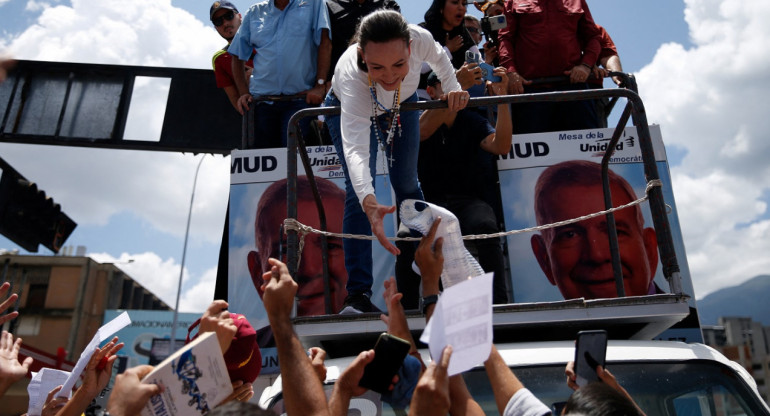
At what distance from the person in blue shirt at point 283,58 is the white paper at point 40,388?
114 inches

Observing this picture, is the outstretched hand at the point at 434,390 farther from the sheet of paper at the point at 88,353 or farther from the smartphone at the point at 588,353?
the sheet of paper at the point at 88,353

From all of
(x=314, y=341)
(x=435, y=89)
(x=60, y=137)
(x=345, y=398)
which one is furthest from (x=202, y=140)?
(x=345, y=398)

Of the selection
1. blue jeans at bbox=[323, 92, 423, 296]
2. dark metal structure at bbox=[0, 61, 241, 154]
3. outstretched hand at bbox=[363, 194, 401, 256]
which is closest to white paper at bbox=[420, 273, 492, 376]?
outstretched hand at bbox=[363, 194, 401, 256]

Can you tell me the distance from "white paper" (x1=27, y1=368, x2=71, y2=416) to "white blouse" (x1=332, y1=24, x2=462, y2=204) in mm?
1358

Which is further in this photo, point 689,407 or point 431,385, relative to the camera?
point 689,407

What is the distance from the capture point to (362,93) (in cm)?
308

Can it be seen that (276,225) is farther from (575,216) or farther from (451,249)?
(451,249)

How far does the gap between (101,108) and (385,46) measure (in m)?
5.79

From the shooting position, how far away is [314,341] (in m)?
2.87

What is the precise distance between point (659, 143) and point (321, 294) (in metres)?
2.53

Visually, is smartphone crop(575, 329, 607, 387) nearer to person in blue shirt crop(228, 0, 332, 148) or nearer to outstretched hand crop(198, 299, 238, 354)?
outstretched hand crop(198, 299, 238, 354)

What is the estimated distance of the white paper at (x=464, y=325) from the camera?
57.1 inches

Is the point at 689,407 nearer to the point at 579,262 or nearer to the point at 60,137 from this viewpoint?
the point at 579,262

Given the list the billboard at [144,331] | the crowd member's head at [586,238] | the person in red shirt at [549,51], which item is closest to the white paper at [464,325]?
the crowd member's head at [586,238]
